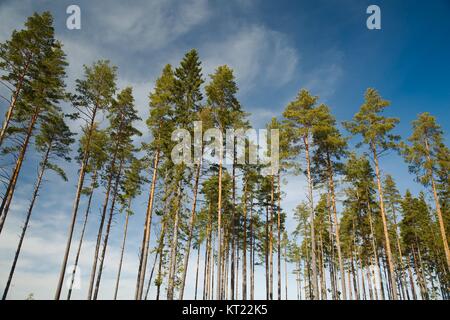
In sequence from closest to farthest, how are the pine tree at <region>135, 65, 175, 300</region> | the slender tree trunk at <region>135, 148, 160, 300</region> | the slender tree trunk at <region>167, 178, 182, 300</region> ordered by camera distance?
the slender tree trunk at <region>135, 148, 160, 300</region>, the slender tree trunk at <region>167, 178, 182, 300</region>, the pine tree at <region>135, 65, 175, 300</region>

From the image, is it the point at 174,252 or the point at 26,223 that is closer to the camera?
the point at 174,252

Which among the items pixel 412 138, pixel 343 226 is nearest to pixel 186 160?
pixel 412 138

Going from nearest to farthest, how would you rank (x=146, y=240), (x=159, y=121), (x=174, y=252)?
(x=174, y=252) → (x=146, y=240) → (x=159, y=121)

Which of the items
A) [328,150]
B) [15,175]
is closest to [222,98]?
[328,150]

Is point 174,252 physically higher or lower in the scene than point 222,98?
lower

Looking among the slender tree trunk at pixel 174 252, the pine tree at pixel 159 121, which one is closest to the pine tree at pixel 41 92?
the pine tree at pixel 159 121

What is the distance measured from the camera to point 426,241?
100 feet

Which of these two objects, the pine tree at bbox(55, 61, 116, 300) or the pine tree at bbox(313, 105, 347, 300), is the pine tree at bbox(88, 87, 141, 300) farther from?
the pine tree at bbox(313, 105, 347, 300)

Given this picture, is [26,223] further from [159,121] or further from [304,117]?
[304,117]

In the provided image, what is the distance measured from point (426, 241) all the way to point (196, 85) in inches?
1285

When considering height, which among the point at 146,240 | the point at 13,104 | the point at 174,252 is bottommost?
the point at 174,252

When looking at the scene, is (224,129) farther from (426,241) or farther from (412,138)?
(426,241)

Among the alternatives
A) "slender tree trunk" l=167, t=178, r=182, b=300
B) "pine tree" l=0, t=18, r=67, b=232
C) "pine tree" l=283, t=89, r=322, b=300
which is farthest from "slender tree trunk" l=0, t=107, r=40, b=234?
"pine tree" l=283, t=89, r=322, b=300

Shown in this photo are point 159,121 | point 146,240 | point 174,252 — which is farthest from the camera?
point 159,121
